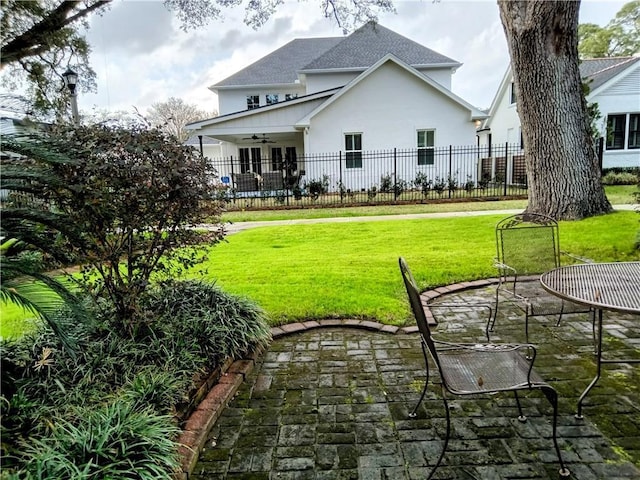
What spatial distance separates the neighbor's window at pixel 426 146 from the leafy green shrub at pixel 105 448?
1734 cm

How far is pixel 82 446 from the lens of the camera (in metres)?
1.87

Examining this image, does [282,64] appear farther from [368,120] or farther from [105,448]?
[105,448]

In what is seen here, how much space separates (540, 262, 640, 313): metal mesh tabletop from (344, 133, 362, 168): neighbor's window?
15063 millimetres

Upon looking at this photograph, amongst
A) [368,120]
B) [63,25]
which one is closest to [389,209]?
[368,120]

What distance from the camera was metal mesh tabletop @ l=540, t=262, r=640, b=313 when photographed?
2459 millimetres

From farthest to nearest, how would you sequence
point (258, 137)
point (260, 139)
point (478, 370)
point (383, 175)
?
point (260, 139) → point (258, 137) → point (383, 175) → point (478, 370)

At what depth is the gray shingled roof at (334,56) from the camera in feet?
70.2

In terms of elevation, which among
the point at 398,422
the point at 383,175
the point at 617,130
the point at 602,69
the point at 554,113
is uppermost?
the point at 602,69

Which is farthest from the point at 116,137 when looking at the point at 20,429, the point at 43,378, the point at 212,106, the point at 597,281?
the point at 212,106

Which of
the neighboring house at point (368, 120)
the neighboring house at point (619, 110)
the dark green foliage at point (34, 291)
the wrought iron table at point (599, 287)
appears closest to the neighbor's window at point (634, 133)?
the neighboring house at point (619, 110)

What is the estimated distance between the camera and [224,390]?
2826mm

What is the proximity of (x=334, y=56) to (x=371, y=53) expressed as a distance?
2036 mm

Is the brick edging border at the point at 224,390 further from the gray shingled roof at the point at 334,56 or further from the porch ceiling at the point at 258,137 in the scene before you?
the gray shingled roof at the point at 334,56

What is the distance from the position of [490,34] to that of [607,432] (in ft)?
44.8
